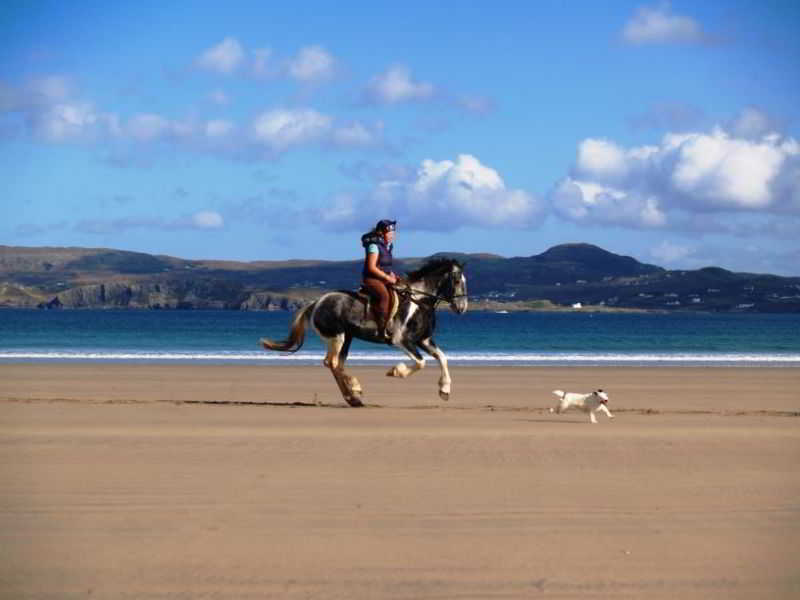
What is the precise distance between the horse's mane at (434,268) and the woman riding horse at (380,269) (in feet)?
1.71

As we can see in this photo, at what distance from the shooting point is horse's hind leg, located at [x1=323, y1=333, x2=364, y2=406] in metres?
16.2

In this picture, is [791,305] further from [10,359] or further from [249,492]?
[249,492]

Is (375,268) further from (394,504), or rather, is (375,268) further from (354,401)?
(394,504)

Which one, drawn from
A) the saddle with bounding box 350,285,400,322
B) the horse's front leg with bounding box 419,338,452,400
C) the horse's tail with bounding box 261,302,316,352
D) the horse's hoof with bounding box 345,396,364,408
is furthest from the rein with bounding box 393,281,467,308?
the horse's hoof with bounding box 345,396,364,408

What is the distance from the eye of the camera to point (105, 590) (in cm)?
634

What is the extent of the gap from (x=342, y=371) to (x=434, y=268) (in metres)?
1.98

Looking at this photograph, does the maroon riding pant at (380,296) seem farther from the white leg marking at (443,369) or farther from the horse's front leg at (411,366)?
the white leg marking at (443,369)

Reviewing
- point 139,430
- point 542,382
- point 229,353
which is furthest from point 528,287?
point 139,430

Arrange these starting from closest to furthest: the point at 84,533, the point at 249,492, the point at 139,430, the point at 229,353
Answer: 1. the point at 84,533
2. the point at 249,492
3. the point at 139,430
4. the point at 229,353

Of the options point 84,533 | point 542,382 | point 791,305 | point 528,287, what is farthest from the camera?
point 528,287

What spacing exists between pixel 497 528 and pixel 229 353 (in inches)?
1283

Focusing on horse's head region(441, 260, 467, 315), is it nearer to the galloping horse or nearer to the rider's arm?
the galloping horse

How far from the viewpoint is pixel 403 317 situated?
16.0m

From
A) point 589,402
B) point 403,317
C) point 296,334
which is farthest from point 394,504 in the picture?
point 296,334
